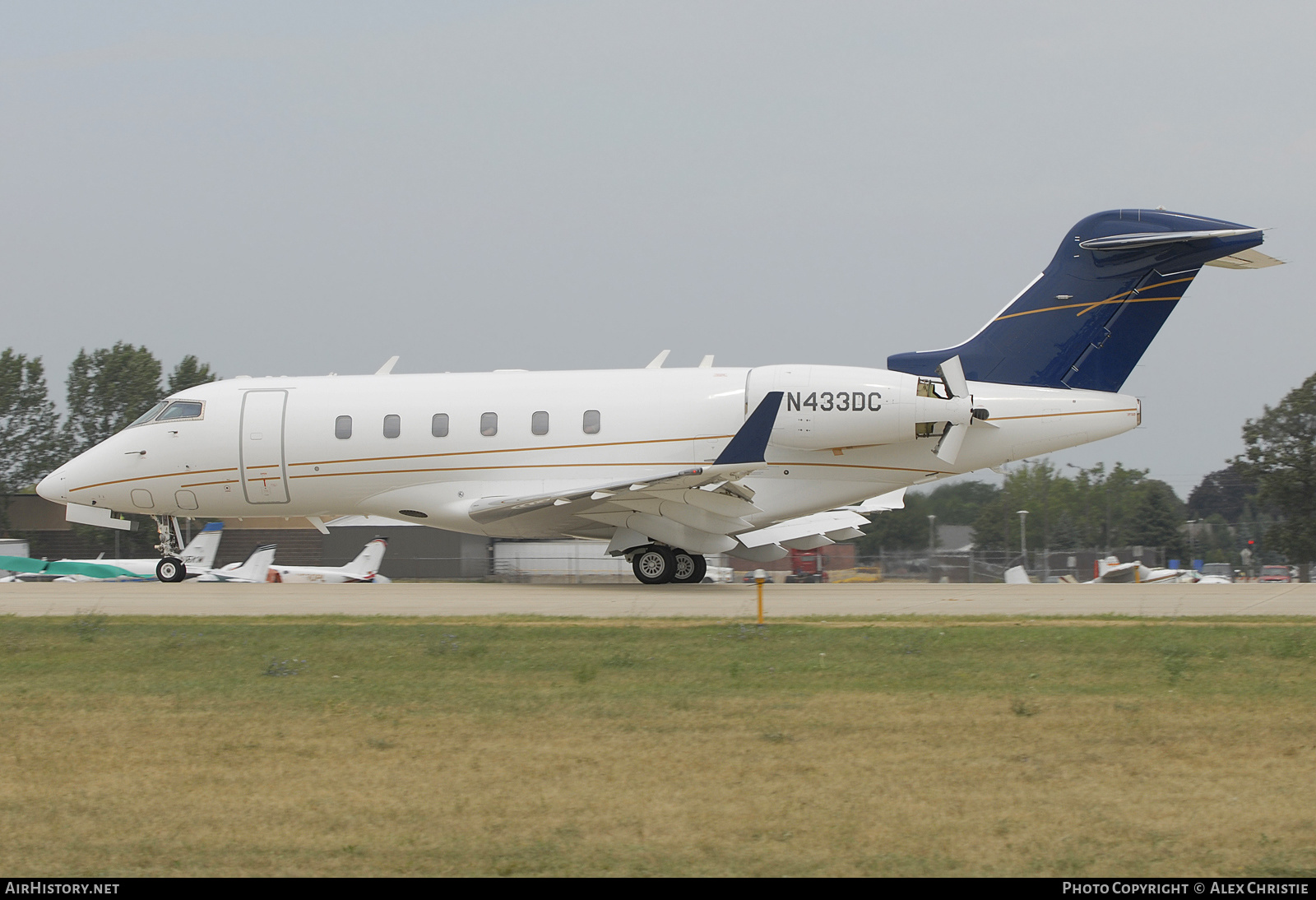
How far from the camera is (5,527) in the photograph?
191 feet

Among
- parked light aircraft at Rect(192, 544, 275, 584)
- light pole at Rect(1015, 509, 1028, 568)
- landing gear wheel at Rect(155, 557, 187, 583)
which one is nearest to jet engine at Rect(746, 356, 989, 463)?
landing gear wheel at Rect(155, 557, 187, 583)

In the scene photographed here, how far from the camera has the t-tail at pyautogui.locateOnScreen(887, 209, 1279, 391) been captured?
805 inches

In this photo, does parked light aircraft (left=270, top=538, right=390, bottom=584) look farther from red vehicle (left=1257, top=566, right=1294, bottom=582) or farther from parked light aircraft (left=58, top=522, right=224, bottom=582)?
red vehicle (left=1257, top=566, right=1294, bottom=582)

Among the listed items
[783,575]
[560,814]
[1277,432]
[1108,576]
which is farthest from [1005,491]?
[560,814]

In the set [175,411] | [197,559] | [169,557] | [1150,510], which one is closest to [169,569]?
[169,557]

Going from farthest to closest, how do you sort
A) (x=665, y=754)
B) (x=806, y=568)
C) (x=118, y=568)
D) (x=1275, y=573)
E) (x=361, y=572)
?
(x=806, y=568) → (x=1275, y=573) → (x=361, y=572) → (x=118, y=568) → (x=665, y=754)

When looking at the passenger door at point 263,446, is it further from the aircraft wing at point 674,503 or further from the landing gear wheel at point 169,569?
the aircraft wing at point 674,503

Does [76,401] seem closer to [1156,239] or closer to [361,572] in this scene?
[361,572]

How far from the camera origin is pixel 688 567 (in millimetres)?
22172

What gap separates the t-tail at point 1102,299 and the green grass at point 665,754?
8.40 meters

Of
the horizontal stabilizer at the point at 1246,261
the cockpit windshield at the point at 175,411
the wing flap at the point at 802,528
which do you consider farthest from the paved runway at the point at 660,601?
the horizontal stabilizer at the point at 1246,261

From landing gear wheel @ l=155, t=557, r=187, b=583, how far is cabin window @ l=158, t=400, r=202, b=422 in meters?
2.78

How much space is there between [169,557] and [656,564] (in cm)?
952

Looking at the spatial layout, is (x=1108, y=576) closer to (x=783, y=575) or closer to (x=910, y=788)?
(x=783, y=575)
